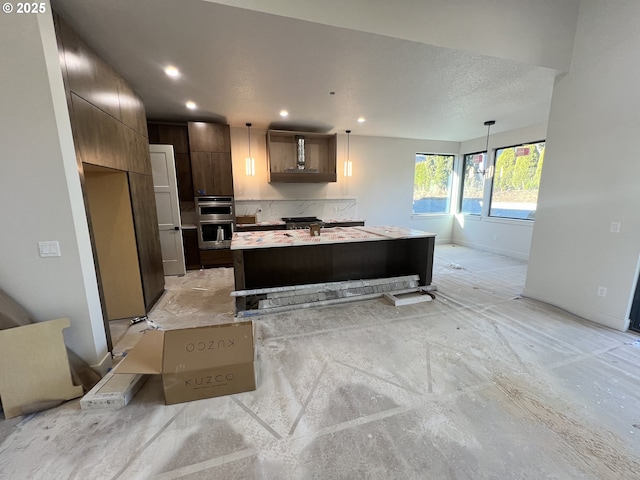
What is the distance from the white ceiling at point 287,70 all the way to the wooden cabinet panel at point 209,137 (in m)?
0.19

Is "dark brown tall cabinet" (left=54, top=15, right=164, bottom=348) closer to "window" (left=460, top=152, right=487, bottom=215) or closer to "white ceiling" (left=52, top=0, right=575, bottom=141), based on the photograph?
"white ceiling" (left=52, top=0, right=575, bottom=141)

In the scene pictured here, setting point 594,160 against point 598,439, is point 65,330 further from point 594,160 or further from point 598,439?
point 594,160

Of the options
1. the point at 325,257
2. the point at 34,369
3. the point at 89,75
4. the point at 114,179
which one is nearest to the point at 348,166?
the point at 325,257

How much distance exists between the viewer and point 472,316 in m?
2.98

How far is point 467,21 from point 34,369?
440cm

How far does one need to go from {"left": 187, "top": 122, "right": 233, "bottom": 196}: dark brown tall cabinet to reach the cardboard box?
11.6ft

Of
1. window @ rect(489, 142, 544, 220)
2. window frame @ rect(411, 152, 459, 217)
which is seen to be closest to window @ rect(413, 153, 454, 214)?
window frame @ rect(411, 152, 459, 217)

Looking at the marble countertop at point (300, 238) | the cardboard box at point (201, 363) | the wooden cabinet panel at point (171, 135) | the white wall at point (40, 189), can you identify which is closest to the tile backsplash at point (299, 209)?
the wooden cabinet panel at point (171, 135)

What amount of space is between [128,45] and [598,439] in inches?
177

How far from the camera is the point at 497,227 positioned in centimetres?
595

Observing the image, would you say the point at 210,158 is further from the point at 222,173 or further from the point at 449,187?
the point at 449,187

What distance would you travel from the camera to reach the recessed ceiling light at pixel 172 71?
2727 mm

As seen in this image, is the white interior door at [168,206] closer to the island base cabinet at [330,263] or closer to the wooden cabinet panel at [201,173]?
the wooden cabinet panel at [201,173]

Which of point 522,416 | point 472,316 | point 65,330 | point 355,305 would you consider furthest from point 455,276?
point 65,330
